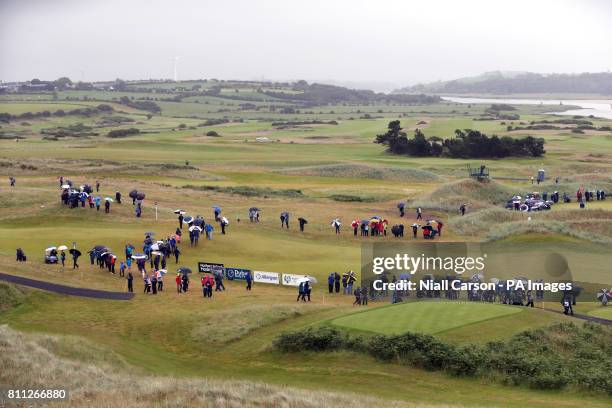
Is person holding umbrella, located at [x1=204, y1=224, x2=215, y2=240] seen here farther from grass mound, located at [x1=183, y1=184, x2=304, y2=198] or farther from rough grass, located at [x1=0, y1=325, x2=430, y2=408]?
grass mound, located at [x1=183, y1=184, x2=304, y2=198]

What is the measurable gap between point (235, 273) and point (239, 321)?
1149 cm

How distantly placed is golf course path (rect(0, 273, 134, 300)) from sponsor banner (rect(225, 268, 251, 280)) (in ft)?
23.8

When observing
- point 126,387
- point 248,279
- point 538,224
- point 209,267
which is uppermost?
point 126,387

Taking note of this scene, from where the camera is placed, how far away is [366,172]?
354 ft

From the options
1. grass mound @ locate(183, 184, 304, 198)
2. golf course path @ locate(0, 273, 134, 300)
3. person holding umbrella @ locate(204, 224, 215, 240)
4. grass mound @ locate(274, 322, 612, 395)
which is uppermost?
grass mound @ locate(274, 322, 612, 395)

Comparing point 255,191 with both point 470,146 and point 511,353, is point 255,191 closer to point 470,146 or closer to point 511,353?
point 511,353

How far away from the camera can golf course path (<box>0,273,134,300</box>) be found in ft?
133

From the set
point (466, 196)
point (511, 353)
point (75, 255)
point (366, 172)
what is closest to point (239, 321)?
point (511, 353)

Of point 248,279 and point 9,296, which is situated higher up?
point 9,296

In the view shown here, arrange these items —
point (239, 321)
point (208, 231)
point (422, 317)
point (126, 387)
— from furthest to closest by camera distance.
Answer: point (208, 231), point (239, 321), point (422, 317), point (126, 387)

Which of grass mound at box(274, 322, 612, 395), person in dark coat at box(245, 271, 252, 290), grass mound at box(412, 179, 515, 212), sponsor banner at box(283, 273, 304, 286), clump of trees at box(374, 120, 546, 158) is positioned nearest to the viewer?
grass mound at box(274, 322, 612, 395)

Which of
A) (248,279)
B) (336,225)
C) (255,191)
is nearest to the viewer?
(248,279)

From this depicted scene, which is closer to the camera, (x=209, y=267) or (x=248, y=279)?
(x=248, y=279)

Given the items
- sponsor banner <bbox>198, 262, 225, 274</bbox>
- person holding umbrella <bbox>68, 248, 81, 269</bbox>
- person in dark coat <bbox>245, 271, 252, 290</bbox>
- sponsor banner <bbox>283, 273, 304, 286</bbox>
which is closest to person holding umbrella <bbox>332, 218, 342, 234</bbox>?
sponsor banner <bbox>283, 273, 304, 286</bbox>
